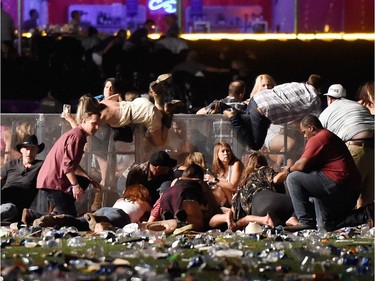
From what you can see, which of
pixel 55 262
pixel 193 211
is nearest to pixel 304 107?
pixel 193 211

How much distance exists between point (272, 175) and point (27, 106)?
7294 millimetres

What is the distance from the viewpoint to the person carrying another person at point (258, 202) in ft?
56.7

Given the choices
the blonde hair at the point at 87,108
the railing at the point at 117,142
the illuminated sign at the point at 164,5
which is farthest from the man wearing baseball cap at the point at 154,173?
the illuminated sign at the point at 164,5

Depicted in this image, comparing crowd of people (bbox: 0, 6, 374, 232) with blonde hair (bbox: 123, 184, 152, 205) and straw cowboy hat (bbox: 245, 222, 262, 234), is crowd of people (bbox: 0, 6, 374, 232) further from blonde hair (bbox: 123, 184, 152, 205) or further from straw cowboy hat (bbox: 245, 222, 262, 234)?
straw cowboy hat (bbox: 245, 222, 262, 234)

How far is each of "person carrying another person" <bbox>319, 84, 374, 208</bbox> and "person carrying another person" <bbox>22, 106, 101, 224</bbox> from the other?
9.22 feet

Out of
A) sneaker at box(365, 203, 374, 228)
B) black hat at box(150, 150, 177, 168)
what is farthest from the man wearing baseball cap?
sneaker at box(365, 203, 374, 228)

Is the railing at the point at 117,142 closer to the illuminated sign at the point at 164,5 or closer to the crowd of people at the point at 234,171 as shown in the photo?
the crowd of people at the point at 234,171

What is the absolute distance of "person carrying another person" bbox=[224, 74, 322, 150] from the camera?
722 inches

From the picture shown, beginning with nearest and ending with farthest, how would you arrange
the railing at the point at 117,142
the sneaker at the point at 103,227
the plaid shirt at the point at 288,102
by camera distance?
the sneaker at the point at 103,227
the plaid shirt at the point at 288,102
the railing at the point at 117,142

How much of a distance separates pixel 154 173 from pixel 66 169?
108 cm

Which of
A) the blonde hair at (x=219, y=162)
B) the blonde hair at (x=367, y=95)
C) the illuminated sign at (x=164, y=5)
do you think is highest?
the illuminated sign at (x=164, y=5)

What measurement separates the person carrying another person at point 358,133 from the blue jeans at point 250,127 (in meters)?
0.82

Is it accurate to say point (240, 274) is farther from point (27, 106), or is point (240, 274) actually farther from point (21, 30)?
point (21, 30)

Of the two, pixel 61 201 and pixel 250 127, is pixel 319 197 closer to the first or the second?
pixel 250 127
